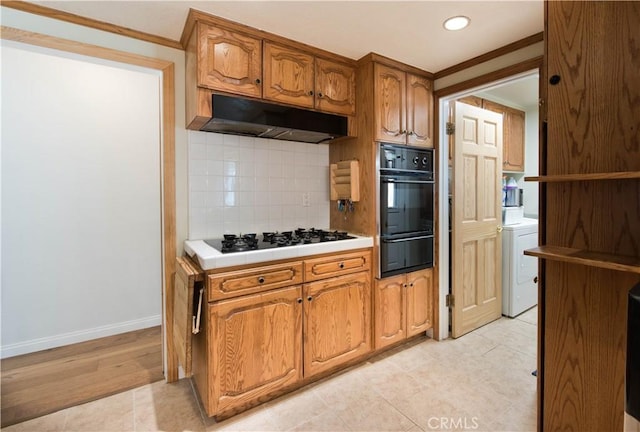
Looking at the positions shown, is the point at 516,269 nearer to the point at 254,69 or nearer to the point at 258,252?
the point at 258,252

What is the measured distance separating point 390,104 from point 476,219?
1.38 m

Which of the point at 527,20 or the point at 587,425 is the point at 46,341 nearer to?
the point at 587,425

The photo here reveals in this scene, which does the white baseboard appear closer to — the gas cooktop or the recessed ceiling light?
the gas cooktop

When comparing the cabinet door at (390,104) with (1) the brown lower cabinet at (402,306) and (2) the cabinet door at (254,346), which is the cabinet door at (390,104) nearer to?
(1) the brown lower cabinet at (402,306)

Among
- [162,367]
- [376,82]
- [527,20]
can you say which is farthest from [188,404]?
[527,20]

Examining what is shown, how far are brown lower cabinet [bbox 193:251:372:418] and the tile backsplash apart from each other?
64 centimetres

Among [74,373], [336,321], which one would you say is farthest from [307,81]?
[74,373]

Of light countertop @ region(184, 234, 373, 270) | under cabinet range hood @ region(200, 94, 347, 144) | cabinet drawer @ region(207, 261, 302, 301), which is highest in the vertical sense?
under cabinet range hood @ region(200, 94, 347, 144)

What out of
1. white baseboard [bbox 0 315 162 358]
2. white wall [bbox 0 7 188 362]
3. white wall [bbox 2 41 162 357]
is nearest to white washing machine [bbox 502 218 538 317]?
white wall [bbox 0 7 188 362]

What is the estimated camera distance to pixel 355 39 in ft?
6.74

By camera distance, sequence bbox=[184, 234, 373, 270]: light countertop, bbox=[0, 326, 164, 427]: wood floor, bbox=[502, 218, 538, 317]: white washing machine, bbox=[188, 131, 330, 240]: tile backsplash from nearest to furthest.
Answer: bbox=[184, 234, 373, 270]: light countertop < bbox=[0, 326, 164, 427]: wood floor < bbox=[188, 131, 330, 240]: tile backsplash < bbox=[502, 218, 538, 317]: white washing machine

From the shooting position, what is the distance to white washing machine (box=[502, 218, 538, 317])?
314 cm

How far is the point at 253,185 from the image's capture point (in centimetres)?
238

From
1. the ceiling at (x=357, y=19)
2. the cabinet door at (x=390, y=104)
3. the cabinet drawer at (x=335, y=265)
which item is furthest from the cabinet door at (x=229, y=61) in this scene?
the cabinet drawer at (x=335, y=265)
